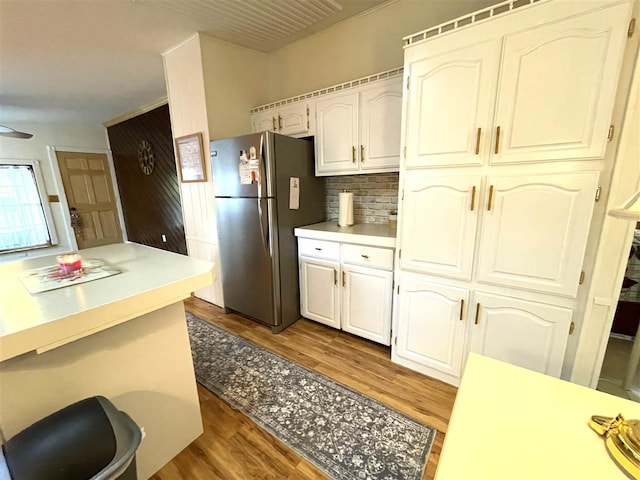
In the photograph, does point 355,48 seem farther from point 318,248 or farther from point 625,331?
point 625,331

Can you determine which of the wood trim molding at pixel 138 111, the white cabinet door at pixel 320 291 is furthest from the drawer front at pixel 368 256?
the wood trim molding at pixel 138 111

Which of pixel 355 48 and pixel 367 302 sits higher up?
pixel 355 48

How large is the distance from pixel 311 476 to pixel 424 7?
10.1ft

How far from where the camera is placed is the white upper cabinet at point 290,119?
2.42 metres

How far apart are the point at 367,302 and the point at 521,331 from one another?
0.97 meters

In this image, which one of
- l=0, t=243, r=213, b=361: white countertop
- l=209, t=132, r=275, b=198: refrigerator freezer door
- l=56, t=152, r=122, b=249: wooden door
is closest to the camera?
l=0, t=243, r=213, b=361: white countertop

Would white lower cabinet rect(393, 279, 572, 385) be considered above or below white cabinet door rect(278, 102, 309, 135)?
below

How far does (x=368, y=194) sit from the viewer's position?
2.51m

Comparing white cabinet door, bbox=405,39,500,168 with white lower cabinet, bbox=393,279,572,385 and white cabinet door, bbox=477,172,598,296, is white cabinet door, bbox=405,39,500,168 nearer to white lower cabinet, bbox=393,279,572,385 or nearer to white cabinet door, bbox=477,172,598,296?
white cabinet door, bbox=477,172,598,296

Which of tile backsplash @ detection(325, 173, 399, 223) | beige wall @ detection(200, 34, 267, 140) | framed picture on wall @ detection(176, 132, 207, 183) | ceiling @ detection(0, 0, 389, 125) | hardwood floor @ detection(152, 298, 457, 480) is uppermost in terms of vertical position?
ceiling @ detection(0, 0, 389, 125)

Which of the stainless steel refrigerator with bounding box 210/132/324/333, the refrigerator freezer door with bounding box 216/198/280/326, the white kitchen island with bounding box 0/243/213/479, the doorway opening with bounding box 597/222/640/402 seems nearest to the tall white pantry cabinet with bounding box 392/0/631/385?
the doorway opening with bounding box 597/222/640/402

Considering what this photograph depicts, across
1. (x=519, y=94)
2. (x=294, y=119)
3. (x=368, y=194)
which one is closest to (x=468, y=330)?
(x=519, y=94)

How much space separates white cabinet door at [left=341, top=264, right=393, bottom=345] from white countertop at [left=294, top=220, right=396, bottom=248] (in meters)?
0.23

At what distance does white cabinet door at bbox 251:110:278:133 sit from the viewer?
264 cm
